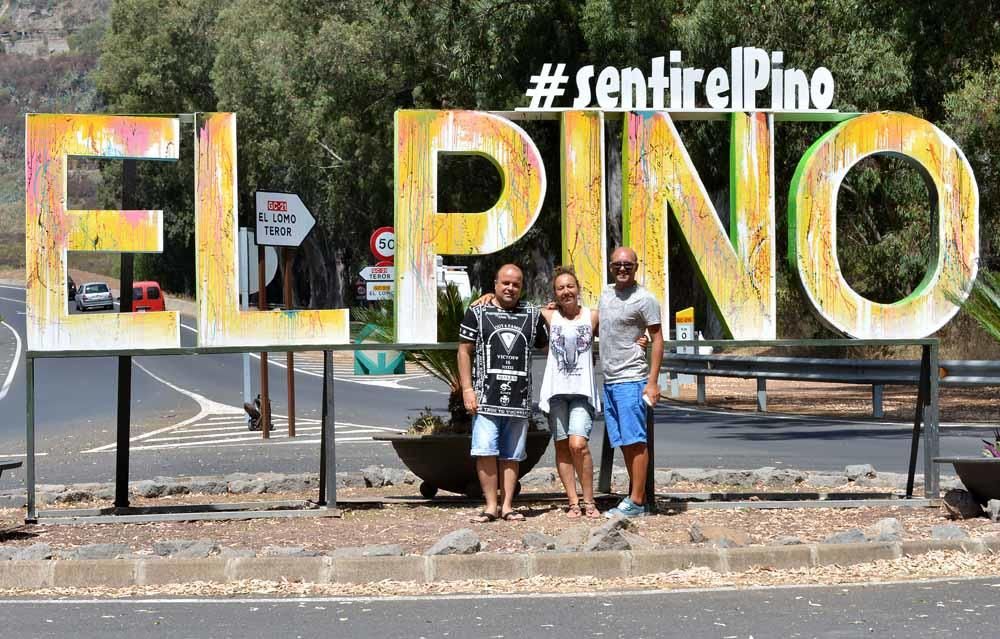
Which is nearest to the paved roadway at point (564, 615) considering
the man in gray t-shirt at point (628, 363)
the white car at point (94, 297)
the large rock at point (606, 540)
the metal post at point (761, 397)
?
the large rock at point (606, 540)

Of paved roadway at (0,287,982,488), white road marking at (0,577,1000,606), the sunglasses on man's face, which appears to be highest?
the sunglasses on man's face

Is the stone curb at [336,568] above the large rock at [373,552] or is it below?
below

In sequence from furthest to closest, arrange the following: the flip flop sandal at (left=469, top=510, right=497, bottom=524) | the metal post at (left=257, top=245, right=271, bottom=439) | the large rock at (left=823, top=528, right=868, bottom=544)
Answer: the metal post at (left=257, top=245, right=271, bottom=439) → the flip flop sandal at (left=469, top=510, right=497, bottom=524) → the large rock at (left=823, top=528, right=868, bottom=544)

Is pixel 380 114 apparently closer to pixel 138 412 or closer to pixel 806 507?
pixel 138 412

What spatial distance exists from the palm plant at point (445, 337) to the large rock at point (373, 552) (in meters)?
3.18

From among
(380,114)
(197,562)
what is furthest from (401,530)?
(380,114)

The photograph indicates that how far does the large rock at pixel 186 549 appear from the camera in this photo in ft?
28.9

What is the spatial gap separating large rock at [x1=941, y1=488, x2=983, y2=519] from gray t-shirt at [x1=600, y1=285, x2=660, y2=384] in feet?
7.28

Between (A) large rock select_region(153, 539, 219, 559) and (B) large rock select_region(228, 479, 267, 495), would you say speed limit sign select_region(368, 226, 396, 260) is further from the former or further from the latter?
(A) large rock select_region(153, 539, 219, 559)

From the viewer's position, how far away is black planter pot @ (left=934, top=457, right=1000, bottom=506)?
33.8ft

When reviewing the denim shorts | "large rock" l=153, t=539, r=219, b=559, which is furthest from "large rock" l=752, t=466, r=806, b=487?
"large rock" l=153, t=539, r=219, b=559

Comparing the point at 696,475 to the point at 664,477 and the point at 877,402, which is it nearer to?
the point at 664,477

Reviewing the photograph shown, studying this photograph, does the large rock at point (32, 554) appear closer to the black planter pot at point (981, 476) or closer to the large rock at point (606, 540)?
the large rock at point (606, 540)

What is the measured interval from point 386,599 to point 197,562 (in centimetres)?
118
